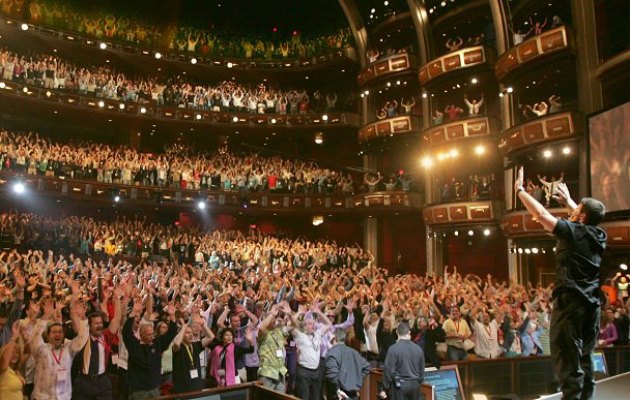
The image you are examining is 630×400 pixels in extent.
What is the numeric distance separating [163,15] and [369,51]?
1155cm

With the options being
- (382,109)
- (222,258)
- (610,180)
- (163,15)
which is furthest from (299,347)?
(163,15)

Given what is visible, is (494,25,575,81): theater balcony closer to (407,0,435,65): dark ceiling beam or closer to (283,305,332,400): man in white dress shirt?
(407,0,435,65): dark ceiling beam

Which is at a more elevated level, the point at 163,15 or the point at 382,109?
the point at 163,15

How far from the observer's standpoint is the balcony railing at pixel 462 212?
59.5 ft

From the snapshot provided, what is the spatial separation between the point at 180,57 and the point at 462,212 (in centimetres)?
1486

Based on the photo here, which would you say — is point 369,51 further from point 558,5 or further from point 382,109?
point 558,5

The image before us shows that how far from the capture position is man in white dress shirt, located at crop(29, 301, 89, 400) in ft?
17.4

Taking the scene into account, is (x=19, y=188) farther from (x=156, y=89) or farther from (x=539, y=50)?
(x=539, y=50)

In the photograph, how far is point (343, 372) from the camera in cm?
663

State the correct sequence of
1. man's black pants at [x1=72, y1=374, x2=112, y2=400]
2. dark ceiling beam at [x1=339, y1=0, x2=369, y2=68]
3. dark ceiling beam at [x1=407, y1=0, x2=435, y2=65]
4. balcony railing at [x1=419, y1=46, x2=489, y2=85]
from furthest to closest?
dark ceiling beam at [x1=339, y1=0, x2=369, y2=68], dark ceiling beam at [x1=407, y1=0, x2=435, y2=65], balcony railing at [x1=419, y1=46, x2=489, y2=85], man's black pants at [x1=72, y1=374, x2=112, y2=400]

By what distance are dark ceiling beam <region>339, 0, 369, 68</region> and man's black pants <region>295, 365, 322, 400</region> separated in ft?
63.6

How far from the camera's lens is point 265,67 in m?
25.5

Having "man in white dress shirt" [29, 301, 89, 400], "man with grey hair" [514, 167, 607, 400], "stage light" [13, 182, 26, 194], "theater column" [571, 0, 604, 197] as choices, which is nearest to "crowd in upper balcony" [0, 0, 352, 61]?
"stage light" [13, 182, 26, 194]

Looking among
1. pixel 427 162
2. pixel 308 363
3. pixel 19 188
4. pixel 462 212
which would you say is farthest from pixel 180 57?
pixel 308 363
